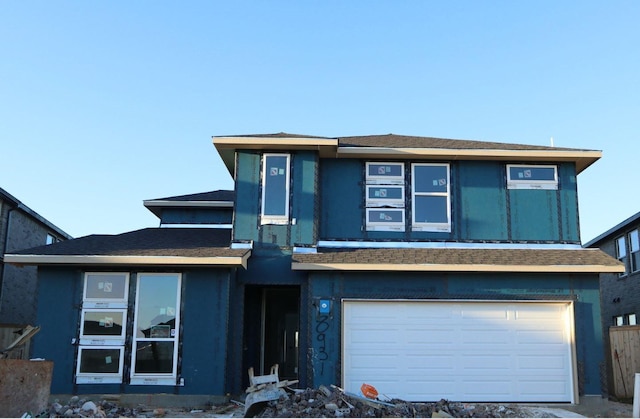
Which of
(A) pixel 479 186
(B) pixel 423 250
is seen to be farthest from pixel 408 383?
(A) pixel 479 186

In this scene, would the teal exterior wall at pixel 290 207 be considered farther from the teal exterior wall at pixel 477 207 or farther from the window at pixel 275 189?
the teal exterior wall at pixel 477 207

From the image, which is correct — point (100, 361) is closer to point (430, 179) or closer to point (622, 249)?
point (430, 179)

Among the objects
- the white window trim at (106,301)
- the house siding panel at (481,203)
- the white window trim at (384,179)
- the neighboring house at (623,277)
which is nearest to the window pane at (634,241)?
the neighboring house at (623,277)

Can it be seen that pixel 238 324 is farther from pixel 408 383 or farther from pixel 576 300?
pixel 576 300

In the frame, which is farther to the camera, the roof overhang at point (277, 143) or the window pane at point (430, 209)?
the window pane at point (430, 209)

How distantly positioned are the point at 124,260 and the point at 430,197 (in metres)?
6.60

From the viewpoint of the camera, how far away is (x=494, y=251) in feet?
46.3

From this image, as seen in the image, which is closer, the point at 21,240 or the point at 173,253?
the point at 173,253

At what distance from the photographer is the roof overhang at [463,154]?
14.4 metres

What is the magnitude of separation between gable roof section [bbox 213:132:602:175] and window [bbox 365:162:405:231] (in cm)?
30

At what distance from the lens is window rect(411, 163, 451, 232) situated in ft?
47.5

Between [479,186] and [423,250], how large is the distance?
6.62ft

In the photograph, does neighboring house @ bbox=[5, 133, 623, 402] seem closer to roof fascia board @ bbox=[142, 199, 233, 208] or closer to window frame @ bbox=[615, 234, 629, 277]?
roof fascia board @ bbox=[142, 199, 233, 208]

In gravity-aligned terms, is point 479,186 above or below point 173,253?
above
